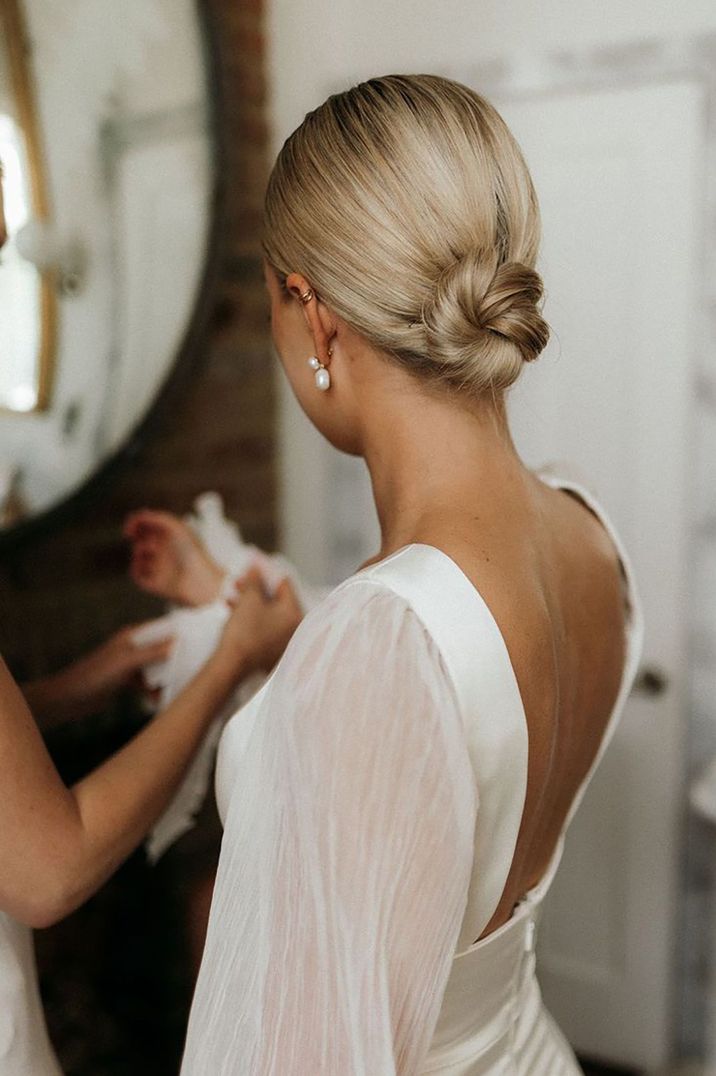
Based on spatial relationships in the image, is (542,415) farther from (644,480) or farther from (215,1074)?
(215,1074)

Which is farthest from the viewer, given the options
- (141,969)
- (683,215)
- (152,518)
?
(683,215)

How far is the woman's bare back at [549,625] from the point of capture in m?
0.76

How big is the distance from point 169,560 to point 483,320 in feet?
2.11

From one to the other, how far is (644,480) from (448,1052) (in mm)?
1392

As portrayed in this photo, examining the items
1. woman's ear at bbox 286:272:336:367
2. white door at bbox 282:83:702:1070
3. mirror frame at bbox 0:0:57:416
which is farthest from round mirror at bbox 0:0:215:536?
white door at bbox 282:83:702:1070

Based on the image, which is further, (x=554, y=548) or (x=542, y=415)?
(x=542, y=415)

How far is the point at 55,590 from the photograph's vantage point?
1.56m

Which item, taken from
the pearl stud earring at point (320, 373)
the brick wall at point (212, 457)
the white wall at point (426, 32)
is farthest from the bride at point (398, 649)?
the white wall at point (426, 32)

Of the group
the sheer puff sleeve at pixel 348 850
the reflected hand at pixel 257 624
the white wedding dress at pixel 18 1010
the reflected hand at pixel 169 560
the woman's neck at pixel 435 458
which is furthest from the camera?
the reflected hand at pixel 169 560

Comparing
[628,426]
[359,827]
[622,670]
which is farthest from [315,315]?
[628,426]

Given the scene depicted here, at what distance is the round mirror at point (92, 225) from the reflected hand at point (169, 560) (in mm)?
215

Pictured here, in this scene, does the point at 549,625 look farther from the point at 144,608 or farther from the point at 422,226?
the point at 144,608

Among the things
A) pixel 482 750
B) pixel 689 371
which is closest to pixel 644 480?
pixel 689 371

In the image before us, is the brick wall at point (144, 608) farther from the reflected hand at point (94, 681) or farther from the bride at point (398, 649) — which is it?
the bride at point (398, 649)
